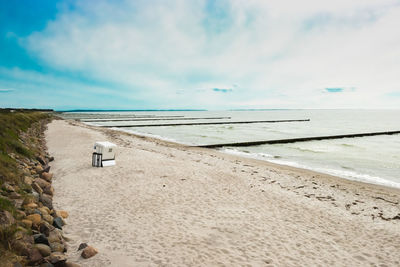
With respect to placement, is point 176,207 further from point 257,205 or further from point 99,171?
point 99,171

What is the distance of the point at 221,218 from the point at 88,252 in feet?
13.2

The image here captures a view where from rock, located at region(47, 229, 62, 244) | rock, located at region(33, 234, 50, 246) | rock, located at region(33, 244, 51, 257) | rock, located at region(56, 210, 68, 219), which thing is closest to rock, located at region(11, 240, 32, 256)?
rock, located at region(33, 244, 51, 257)

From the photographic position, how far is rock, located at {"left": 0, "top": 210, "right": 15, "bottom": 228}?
4.80m

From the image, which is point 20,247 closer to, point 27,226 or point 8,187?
point 27,226

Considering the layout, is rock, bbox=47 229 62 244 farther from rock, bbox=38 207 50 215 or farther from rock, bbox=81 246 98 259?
rock, bbox=38 207 50 215

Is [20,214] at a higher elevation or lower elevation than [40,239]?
higher

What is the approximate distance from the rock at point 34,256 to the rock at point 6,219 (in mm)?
962

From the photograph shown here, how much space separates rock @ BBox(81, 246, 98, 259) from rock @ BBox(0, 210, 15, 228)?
63.5 inches

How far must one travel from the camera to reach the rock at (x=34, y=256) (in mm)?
4230

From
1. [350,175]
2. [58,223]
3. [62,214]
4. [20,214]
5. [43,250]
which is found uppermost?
[20,214]

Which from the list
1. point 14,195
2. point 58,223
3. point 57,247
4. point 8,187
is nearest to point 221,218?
point 57,247

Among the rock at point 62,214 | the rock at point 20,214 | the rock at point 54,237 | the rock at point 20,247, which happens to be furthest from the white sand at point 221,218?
the rock at point 20,214

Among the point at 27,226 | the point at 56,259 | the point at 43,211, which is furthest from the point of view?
the point at 43,211

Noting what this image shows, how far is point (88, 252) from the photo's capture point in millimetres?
5082
